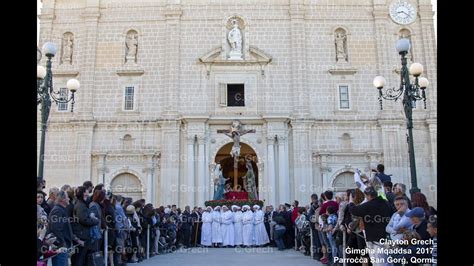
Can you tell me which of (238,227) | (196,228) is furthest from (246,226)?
(196,228)

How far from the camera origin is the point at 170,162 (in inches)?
970

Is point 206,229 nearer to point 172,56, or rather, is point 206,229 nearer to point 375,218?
point 172,56

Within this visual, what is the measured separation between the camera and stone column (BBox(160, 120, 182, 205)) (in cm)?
2425

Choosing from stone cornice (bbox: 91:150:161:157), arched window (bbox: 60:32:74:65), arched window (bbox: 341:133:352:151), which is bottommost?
stone cornice (bbox: 91:150:161:157)

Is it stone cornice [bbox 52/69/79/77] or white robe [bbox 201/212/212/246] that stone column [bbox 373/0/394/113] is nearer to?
white robe [bbox 201/212/212/246]

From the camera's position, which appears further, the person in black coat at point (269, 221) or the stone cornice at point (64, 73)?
the stone cornice at point (64, 73)

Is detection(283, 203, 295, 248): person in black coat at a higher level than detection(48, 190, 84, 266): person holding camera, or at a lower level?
lower

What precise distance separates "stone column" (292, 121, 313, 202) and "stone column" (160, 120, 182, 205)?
19.6ft

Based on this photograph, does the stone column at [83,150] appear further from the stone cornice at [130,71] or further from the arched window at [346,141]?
the arched window at [346,141]

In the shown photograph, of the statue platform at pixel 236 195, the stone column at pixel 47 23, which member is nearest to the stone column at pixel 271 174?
the statue platform at pixel 236 195

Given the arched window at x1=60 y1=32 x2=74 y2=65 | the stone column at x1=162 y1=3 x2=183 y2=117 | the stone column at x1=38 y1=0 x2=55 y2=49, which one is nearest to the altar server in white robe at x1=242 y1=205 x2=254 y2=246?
the stone column at x1=162 y1=3 x2=183 y2=117

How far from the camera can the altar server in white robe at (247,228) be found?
17.8 meters
